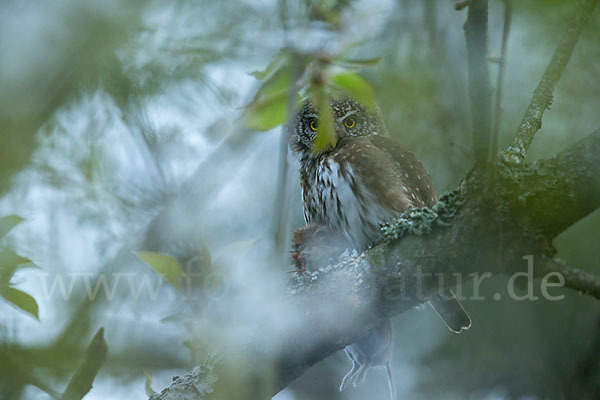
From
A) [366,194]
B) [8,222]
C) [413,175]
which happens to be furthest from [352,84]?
[413,175]

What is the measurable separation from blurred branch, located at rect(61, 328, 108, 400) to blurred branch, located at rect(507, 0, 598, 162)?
1148 mm

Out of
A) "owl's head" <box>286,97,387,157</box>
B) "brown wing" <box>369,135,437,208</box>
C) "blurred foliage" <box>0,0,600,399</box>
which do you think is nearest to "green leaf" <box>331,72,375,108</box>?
"blurred foliage" <box>0,0,600,399</box>

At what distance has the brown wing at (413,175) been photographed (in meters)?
2.91

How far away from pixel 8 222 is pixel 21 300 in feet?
0.66

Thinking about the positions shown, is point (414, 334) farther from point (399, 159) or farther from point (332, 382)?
point (399, 159)

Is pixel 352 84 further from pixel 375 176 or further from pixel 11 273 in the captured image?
pixel 375 176

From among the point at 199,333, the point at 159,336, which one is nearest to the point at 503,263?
the point at 199,333

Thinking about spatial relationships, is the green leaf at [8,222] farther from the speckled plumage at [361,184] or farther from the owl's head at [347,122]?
the owl's head at [347,122]

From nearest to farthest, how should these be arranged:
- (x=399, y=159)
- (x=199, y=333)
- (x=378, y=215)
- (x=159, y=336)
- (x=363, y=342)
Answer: (x=199, y=333), (x=363, y=342), (x=378, y=215), (x=399, y=159), (x=159, y=336)

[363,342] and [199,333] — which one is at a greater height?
[363,342]

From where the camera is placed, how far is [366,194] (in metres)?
2.85

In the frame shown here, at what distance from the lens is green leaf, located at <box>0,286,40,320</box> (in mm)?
1412

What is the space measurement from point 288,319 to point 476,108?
0.97m

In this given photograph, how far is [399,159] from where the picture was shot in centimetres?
300
